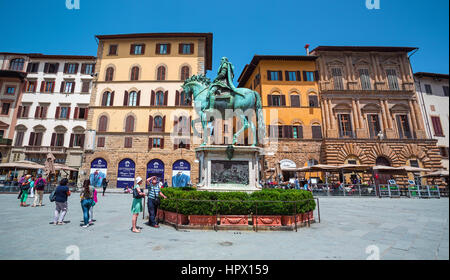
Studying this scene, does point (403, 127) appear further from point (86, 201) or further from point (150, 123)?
point (86, 201)

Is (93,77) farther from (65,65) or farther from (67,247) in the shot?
(67,247)

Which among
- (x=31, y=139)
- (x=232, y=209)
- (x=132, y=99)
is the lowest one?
(x=232, y=209)

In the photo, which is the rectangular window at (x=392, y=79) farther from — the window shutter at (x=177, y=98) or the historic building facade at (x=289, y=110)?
the window shutter at (x=177, y=98)

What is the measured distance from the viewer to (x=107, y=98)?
93.2 ft

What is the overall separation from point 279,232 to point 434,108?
4.17 meters

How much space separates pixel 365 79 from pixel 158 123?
2651 centimetres

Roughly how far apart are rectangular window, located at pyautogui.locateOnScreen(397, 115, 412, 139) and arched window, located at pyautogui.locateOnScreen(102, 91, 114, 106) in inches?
1381

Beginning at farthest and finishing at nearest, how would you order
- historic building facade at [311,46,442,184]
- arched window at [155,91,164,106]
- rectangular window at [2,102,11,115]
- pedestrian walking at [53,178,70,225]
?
rectangular window at [2,102,11,115] < arched window at [155,91,164,106] < historic building facade at [311,46,442,184] < pedestrian walking at [53,178,70,225]

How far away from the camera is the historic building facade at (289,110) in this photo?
86.9 ft

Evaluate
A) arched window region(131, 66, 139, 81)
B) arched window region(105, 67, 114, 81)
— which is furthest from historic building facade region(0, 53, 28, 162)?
arched window region(131, 66, 139, 81)

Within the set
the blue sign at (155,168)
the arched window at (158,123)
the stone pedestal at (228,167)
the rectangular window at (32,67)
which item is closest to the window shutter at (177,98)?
the arched window at (158,123)

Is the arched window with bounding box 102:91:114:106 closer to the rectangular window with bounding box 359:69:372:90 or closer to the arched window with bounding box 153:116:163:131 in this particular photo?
the arched window with bounding box 153:116:163:131

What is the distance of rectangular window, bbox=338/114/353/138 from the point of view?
2683 cm

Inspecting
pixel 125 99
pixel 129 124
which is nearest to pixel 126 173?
pixel 129 124
